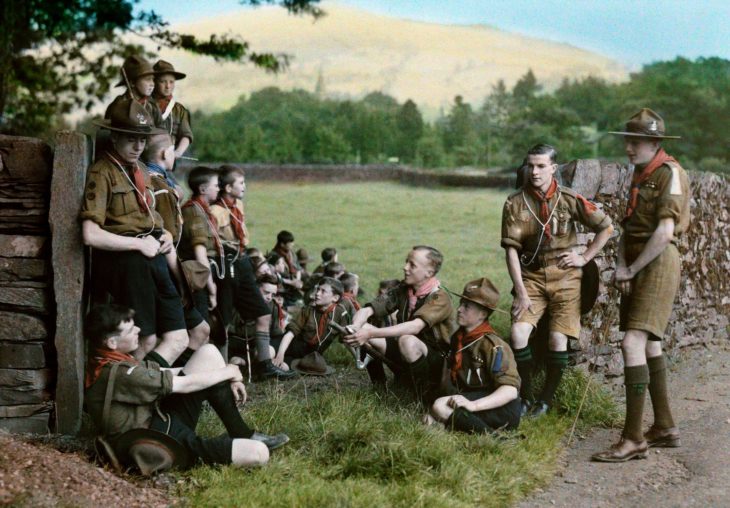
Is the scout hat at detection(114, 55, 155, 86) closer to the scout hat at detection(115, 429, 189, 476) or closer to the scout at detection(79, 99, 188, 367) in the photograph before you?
the scout at detection(79, 99, 188, 367)

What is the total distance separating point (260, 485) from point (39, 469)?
122 cm

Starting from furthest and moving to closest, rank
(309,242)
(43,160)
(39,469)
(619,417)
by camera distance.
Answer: (309,242) → (619,417) → (43,160) → (39,469)

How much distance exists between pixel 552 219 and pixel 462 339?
1204 mm

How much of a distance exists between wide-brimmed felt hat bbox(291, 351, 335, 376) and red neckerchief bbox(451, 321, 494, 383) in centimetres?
240

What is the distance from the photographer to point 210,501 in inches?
207

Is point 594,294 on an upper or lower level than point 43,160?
lower

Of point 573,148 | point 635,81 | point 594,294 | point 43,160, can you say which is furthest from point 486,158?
point 43,160

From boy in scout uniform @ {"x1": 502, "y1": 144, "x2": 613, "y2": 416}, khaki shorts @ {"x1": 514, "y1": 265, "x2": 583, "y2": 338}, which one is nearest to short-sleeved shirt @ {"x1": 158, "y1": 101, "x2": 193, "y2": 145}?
boy in scout uniform @ {"x1": 502, "y1": 144, "x2": 613, "y2": 416}

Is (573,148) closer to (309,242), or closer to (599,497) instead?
(309,242)

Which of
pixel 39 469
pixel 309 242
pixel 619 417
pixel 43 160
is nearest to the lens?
pixel 39 469

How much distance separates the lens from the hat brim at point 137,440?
5.55m

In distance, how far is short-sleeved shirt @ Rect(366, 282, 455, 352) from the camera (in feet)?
23.5

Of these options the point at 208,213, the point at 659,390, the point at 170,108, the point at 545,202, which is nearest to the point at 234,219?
the point at 208,213

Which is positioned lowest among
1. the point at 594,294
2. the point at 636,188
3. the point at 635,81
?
the point at 594,294
